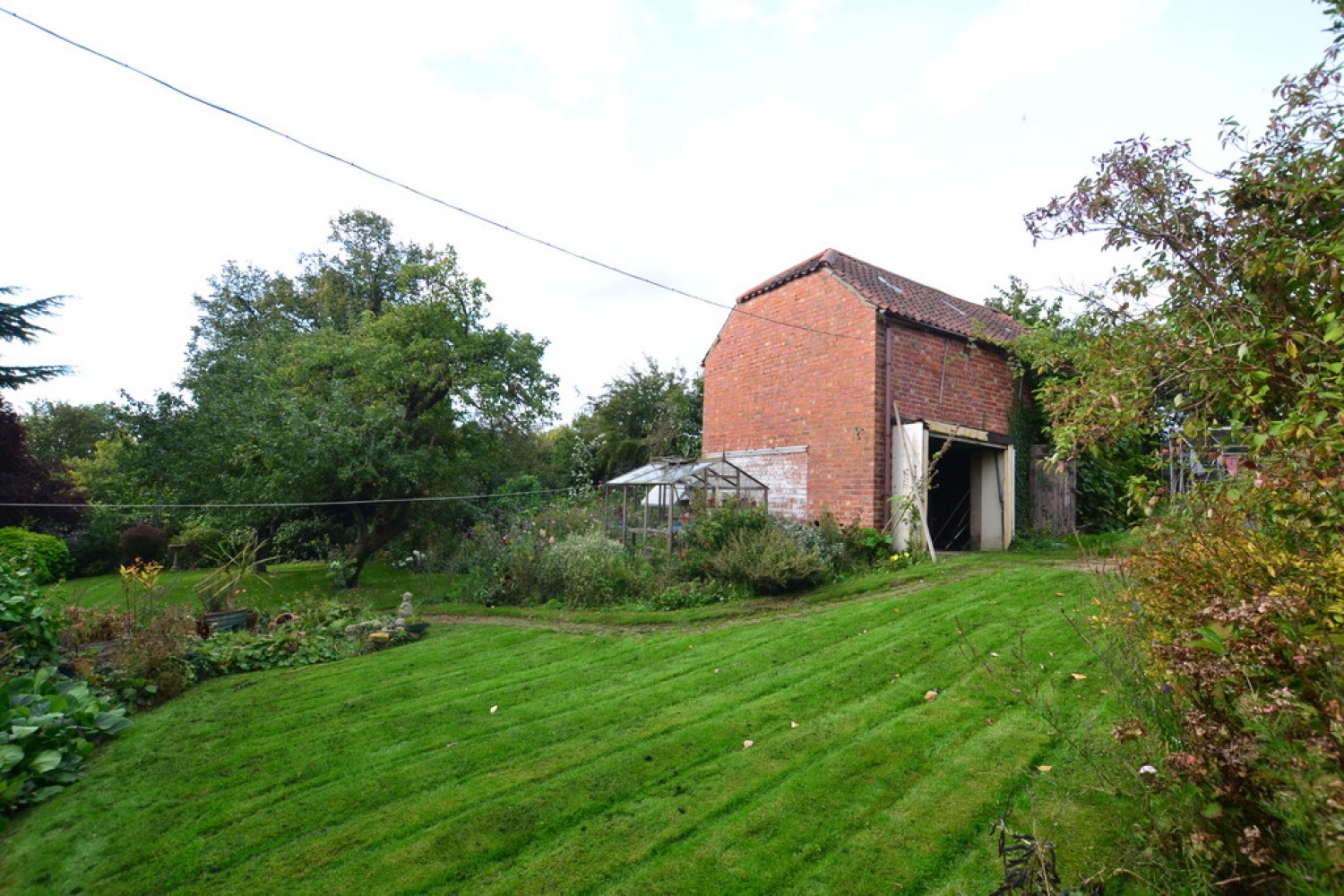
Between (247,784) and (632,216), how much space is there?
26.5ft

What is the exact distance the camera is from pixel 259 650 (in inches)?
298

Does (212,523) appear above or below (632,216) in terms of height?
below

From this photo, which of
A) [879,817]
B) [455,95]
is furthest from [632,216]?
[879,817]

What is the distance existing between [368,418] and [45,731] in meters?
9.30

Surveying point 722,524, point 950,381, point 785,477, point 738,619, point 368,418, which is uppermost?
point 950,381

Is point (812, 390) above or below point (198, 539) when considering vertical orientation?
above

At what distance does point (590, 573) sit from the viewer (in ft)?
32.8

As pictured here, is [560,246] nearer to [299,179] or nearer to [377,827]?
[299,179]

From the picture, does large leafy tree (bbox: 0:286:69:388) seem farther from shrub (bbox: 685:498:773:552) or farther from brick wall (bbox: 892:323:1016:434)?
brick wall (bbox: 892:323:1016:434)

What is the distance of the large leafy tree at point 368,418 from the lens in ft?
43.1

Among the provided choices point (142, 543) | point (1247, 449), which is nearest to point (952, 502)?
point (1247, 449)

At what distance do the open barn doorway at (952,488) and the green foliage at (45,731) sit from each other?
10052 mm

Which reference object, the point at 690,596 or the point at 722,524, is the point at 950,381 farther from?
the point at 690,596

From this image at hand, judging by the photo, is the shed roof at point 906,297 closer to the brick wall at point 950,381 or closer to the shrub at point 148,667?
the brick wall at point 950,381
